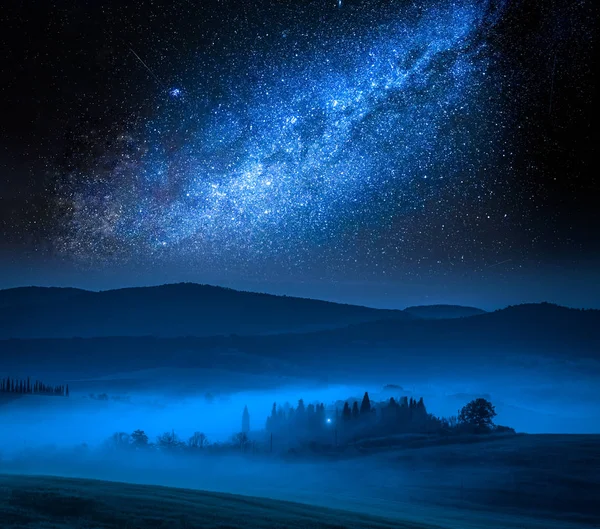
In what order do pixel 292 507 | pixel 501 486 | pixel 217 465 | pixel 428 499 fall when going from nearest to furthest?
1. pixel 292 507
2. pixel 428 499
3. pixel 501 486
4. pixel 217 465

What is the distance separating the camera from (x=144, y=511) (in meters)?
43.7

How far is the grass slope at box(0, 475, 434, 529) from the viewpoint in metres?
39.8

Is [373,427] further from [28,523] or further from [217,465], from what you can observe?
[28,523]

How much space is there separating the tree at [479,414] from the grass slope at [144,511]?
4121 inches

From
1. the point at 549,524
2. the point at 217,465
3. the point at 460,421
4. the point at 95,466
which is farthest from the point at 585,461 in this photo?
the point at 95,466

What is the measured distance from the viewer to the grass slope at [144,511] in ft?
130

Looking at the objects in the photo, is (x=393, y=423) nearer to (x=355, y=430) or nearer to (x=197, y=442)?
(x=355, y=430)

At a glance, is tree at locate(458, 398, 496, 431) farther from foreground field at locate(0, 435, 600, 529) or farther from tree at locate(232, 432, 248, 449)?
tree at locate(232, 432, 248, 449)

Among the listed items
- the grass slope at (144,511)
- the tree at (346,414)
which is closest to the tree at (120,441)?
the tree at (346,414)

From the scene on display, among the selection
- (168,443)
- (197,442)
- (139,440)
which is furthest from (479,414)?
(139,440)

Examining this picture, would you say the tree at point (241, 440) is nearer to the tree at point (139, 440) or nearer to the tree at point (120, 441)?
the tree at point (139, 440)

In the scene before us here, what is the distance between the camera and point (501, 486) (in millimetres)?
90188

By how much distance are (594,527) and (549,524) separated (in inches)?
162

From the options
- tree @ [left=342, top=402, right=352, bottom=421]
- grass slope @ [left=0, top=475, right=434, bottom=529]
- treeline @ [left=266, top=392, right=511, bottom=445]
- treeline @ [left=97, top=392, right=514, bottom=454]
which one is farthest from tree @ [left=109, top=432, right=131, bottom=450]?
grass slope @ [left=0, top=475, right=434, bottom=529]
